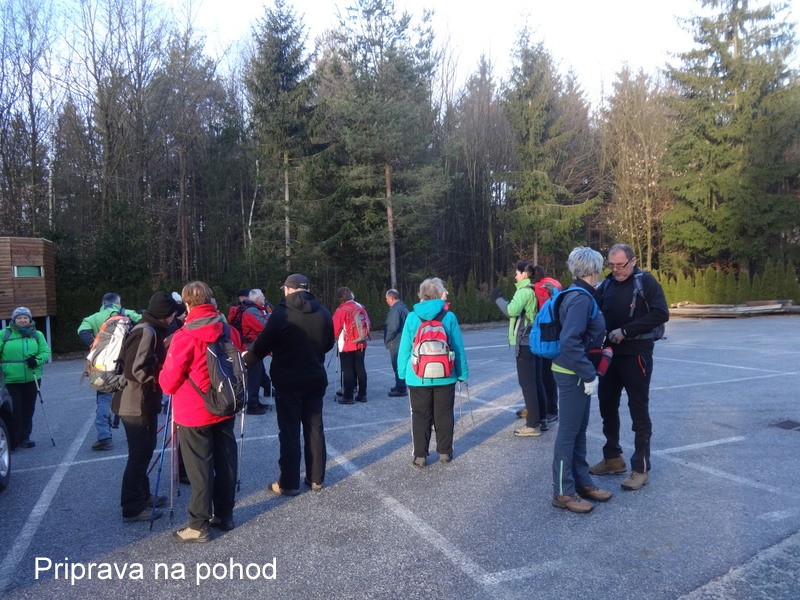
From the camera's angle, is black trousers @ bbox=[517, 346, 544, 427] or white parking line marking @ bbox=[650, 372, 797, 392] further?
white parking line marking @ bbox=[650, 372, 797, 392]

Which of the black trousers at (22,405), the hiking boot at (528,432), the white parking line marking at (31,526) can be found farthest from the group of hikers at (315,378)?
the black trousers at (22,405)

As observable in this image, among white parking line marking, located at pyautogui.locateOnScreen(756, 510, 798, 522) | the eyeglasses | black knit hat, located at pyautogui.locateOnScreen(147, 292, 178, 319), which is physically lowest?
white parking line marking, located at pyautogui.locateOnScreen(756, 510, 798, 522)

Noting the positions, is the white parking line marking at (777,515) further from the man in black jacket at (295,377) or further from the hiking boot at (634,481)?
the man in black jacket at (295,377)

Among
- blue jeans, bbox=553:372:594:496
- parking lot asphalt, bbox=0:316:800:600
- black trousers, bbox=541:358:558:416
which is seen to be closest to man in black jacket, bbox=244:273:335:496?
parking lot asphalt, bbox=0:316:800:600

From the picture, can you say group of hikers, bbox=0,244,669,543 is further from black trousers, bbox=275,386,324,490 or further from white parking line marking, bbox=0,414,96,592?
white parking line marking, bbox=0,414,96,592

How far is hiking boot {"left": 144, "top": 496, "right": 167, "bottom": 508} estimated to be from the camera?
4.82m

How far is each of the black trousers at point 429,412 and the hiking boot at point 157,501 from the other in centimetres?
236

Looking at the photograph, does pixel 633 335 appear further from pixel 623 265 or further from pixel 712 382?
pixel 712 382

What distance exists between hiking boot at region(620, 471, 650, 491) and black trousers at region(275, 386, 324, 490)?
264cm

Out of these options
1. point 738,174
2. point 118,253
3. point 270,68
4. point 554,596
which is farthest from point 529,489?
point 738,174

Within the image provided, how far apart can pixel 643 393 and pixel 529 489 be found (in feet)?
4.23

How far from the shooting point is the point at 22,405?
728cm

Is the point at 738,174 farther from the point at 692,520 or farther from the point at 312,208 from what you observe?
the point at 692,520

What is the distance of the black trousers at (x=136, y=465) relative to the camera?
16.0ft
